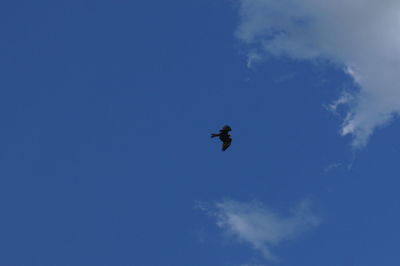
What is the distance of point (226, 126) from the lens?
298 feet

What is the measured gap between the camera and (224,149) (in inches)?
3597

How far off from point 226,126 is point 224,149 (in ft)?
8.88

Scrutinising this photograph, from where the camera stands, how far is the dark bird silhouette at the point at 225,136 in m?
91.0

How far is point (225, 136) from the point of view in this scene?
302ft

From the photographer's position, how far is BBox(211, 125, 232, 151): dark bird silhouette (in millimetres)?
91037
